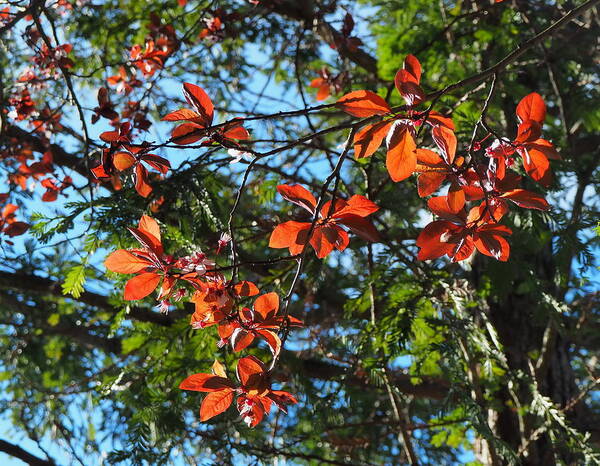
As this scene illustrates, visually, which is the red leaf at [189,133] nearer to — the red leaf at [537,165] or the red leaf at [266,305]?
the red leaf at [266,305]

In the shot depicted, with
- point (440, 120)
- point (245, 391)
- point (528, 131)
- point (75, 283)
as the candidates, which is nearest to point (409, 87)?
point (440, 120)

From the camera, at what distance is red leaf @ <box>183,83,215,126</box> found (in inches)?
47.6

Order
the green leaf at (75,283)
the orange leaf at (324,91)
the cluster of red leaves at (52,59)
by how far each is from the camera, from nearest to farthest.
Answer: the green leaf at (75,283), the cluster of red leaves at (52,59), the orange leaf at (324,91)

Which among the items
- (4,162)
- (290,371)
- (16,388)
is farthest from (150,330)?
(16,388)

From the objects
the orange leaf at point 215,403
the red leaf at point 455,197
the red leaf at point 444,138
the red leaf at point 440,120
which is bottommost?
the orange leaf at point 215,403

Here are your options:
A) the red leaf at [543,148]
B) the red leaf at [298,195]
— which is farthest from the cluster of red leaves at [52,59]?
the red leaf at [543,148]

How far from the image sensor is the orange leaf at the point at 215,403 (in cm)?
130

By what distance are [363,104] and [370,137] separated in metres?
0.08

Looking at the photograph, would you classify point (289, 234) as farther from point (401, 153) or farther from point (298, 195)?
point (401, 153)

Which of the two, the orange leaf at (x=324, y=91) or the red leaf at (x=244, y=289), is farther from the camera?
the orange leaf at (x=324, y=91)

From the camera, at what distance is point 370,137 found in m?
1.21

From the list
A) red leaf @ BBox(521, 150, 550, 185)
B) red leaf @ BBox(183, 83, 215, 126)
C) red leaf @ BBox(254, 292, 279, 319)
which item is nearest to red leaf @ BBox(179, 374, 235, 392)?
red leaf @ BBox(254, 292, 279, 319)

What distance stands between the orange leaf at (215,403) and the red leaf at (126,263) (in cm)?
32

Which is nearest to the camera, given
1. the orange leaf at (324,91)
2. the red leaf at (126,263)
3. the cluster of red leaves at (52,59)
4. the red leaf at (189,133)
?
the red leaf at (189,133)
